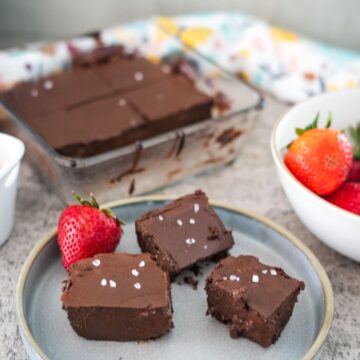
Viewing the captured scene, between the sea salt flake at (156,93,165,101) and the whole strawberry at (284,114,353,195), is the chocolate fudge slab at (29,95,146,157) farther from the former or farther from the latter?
the whole strawberry at (284,114,353,195)

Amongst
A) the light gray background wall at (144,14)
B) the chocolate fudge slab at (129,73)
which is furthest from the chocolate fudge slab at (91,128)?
the light gray background wall at (144,14)

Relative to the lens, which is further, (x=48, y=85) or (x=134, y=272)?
(x=48, y=85)

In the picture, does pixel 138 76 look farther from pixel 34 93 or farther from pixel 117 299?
pixel 117 299

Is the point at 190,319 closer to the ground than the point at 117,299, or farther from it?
closer to the ground

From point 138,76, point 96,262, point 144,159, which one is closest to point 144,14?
point 138,76

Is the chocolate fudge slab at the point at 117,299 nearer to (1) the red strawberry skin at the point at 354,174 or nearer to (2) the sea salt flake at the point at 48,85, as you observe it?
(1) the red strawberry skin at the point at 354,174

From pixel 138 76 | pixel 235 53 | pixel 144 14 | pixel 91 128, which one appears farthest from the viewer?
pixel 144 14

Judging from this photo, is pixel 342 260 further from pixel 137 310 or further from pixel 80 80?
pixel 80 80
